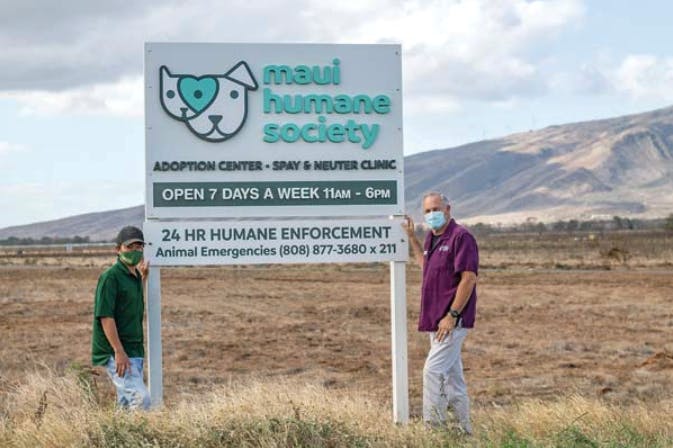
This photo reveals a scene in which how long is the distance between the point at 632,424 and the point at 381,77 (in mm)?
3810

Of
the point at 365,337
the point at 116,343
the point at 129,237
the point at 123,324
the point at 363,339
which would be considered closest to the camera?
the point at 116,343

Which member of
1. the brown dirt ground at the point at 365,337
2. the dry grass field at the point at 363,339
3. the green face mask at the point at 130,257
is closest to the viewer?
the green face mask at the point at 130,257

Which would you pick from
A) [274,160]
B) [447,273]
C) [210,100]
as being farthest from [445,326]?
[210,100]

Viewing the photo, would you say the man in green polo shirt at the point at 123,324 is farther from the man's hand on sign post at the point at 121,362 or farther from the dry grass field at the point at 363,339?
the dry grass field at the point at 363,339

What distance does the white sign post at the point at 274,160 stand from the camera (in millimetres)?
9617

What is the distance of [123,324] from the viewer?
28.6 ft

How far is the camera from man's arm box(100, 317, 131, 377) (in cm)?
850

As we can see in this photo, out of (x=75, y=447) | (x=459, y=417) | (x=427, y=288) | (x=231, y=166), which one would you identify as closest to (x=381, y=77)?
(x=231, y=166)

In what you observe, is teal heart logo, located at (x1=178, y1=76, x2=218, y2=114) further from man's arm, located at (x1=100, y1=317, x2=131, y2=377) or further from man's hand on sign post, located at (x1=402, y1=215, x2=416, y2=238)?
man's arm, located at (x1=100, y1=317, x2=131, y2=377)

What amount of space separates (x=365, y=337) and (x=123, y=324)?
12811 millimetres

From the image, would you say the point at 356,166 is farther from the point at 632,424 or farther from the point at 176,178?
the point at 632,424

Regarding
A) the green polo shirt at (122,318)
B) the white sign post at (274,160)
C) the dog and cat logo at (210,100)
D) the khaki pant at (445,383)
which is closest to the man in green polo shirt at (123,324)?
the green polo shirt at (122,318)

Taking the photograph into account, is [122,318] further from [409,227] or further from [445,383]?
[409,227]

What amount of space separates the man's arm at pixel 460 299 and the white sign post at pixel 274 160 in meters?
1.26
